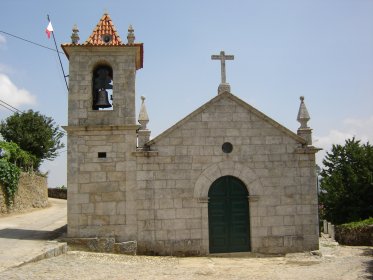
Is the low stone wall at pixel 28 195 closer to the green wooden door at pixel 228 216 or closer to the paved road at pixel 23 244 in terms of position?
the paved road at pixel 23 244

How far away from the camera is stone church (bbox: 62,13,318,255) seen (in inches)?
504

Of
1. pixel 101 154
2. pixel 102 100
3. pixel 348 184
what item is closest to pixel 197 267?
pixel 101 154

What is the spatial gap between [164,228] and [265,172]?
377 cm

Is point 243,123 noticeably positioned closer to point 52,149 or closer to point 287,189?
point 287,189

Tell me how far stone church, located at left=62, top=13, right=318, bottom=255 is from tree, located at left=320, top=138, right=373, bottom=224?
47.0 ft

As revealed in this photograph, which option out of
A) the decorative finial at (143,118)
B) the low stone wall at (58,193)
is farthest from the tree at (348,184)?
the low stone wall at (58,193)

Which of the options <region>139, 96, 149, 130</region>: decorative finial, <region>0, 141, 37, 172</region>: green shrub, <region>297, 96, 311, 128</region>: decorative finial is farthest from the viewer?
<region>0, 141, 37, 172</region>: green shrub

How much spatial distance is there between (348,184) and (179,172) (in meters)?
18.5

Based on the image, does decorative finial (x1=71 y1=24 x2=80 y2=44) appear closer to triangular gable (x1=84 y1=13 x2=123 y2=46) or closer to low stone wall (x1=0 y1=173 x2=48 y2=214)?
triangular gable (x1=84 y1=13 x2=123 y2=46)

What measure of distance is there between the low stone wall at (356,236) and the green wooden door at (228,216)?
24.8ft

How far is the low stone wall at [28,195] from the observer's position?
74.3ft

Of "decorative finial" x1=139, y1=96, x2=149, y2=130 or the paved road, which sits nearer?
the paved road

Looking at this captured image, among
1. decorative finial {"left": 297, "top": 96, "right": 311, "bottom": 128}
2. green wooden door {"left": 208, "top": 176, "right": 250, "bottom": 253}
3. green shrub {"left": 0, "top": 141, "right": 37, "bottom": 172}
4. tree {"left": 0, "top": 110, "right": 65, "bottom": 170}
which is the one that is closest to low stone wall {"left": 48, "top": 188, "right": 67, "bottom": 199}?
tree {"left": 0, "top": 110, "right": 65, "bottom": 170}

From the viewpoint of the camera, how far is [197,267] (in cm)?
1090
